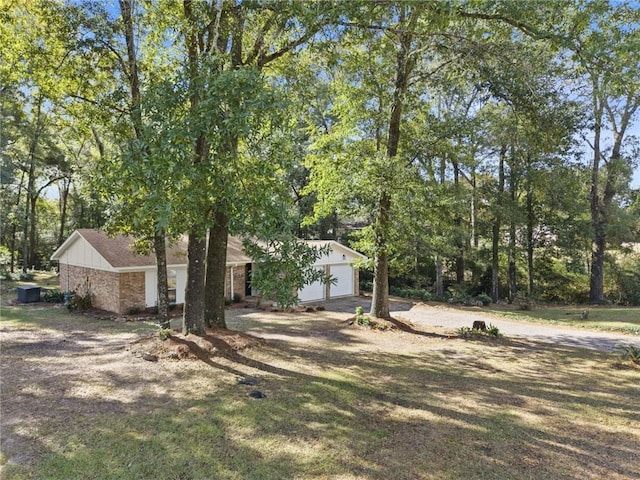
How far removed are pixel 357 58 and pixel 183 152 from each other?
721 centimetres

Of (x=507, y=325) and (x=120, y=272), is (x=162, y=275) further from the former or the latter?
(x=507, y=325)

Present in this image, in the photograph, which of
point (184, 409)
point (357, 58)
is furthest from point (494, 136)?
point (184, 409)

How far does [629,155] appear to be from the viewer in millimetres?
22688

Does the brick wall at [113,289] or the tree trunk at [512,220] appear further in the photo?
the tree trunk at [512,220]

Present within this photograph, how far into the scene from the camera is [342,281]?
2292cm

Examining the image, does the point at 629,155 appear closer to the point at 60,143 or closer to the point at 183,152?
the point at 183,152

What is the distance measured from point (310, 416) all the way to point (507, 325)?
11921 mm

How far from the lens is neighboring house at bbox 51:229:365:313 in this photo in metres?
15.7

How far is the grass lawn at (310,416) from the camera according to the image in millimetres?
4387

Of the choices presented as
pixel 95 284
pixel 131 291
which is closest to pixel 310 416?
pixel 131 291

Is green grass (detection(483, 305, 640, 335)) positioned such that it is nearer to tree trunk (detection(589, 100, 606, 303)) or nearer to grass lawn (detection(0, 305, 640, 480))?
tree trunk (detection(589, 100, 606, 303))

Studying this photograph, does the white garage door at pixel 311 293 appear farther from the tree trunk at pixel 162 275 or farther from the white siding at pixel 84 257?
the tree trunk at pixel 162 275

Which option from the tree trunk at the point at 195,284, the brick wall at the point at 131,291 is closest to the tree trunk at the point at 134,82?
the tree trunk at the point at 195,284

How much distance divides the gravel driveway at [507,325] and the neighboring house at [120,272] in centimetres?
362
